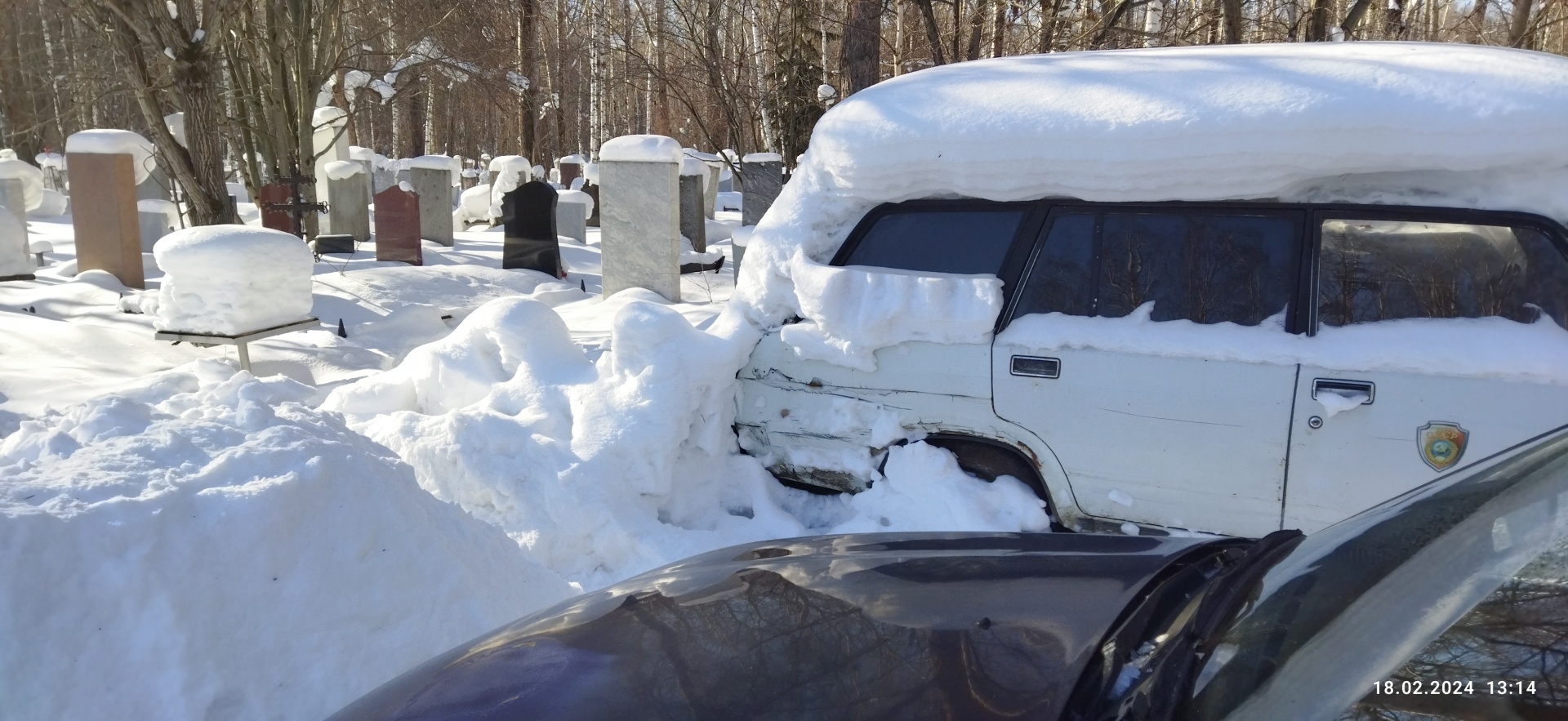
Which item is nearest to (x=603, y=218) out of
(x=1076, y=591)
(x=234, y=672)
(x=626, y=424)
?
(x=626, y=424)

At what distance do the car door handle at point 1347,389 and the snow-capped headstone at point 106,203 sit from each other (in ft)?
38.0

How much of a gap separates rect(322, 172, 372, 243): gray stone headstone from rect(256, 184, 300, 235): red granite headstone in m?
2.83

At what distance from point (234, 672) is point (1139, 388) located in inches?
114

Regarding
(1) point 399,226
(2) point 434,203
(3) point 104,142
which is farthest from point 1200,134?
(2) point 434,203

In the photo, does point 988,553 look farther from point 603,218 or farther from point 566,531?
point 603,218

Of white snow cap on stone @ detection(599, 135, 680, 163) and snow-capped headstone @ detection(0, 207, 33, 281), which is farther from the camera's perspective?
snow-capped headstone @ detection(0, 207, 33, 281)

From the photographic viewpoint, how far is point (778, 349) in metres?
4.41

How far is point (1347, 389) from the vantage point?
3.44 m

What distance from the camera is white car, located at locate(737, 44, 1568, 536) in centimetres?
332

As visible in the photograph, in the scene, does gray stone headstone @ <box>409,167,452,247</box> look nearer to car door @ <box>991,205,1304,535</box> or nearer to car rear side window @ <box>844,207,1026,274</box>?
car rear side window @ <box>844,207,1026,274</box>

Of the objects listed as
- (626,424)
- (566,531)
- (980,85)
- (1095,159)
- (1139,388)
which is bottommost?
(566,531)

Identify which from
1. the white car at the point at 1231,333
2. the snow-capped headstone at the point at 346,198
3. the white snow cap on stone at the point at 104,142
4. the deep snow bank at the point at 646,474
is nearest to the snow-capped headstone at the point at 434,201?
the snow-capped headstone at the point at 346,198

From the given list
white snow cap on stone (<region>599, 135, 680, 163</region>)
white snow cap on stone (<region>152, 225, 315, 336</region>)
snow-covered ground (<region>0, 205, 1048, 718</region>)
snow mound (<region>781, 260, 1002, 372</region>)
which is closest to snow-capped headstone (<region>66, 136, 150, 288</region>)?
white snow cap on stone (<region>152, 225, 315, 336</region>)

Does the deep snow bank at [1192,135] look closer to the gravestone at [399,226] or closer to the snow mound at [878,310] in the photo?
the snow mound at [878,310]
